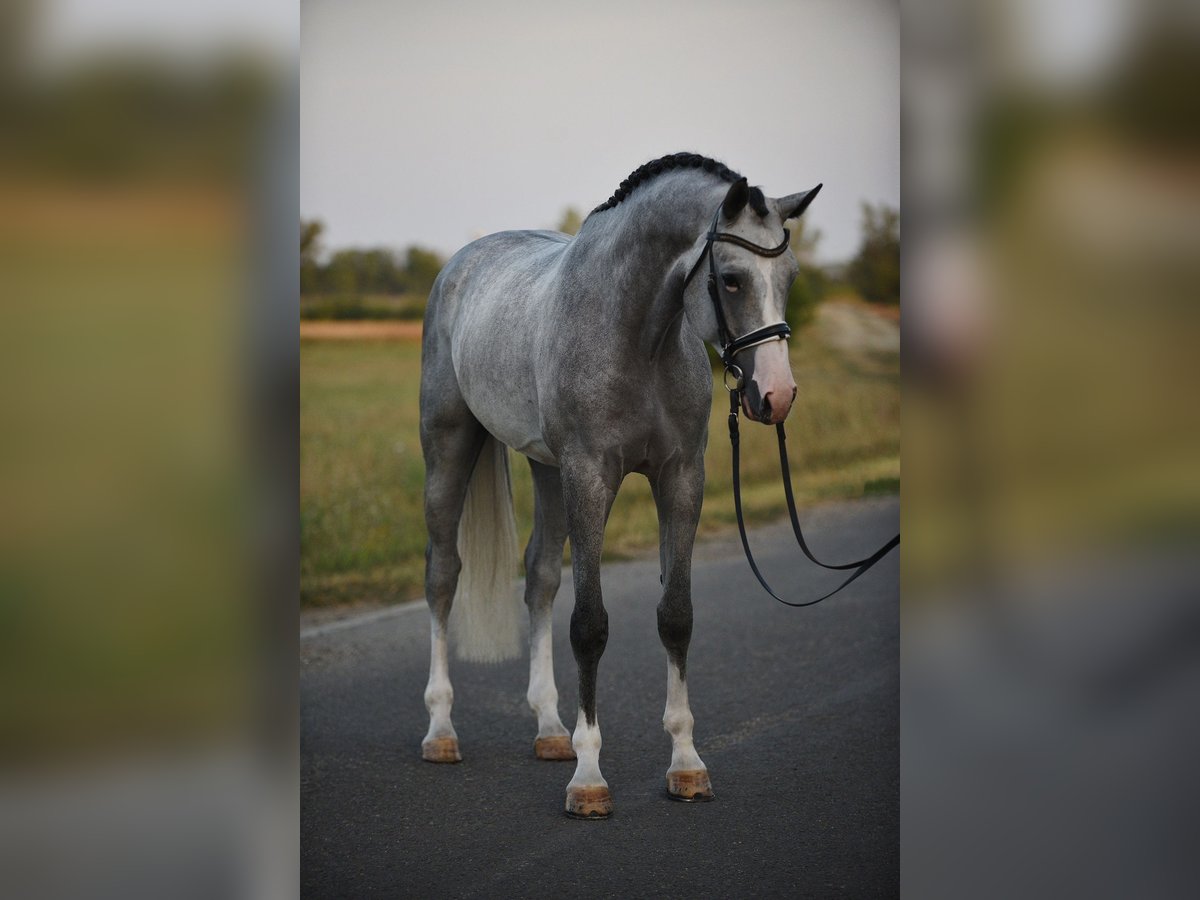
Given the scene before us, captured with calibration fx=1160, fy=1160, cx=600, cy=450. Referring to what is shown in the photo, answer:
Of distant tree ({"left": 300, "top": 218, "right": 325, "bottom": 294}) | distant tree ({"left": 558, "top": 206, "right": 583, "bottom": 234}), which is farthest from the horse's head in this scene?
distant tree ({"left": 300, "top": 218, "right": 325, "bottom": 294})

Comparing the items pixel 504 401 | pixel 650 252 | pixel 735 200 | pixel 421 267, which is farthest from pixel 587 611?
pixel 421 267

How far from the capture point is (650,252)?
3.46 metres

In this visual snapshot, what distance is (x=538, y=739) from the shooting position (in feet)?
14.1

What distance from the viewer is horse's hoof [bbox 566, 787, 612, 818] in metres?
3.60

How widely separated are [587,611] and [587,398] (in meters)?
0.67

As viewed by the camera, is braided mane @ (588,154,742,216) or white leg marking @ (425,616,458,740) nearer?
braided mane @ (588,154,742,216)

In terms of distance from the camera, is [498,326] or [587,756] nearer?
[587,756]

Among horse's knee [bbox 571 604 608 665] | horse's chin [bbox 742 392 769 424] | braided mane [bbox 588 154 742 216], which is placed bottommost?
horse's knee [bbox 571 604 608 665]

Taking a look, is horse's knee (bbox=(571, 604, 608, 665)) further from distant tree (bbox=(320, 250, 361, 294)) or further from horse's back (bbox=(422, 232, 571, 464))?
distant tree (bbox=(320, 250, 361, 294))

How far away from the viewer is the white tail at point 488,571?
462 cm

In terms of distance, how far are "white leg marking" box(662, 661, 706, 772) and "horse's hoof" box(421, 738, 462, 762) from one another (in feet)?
2.96

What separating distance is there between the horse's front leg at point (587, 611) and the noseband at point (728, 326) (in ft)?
2.29
